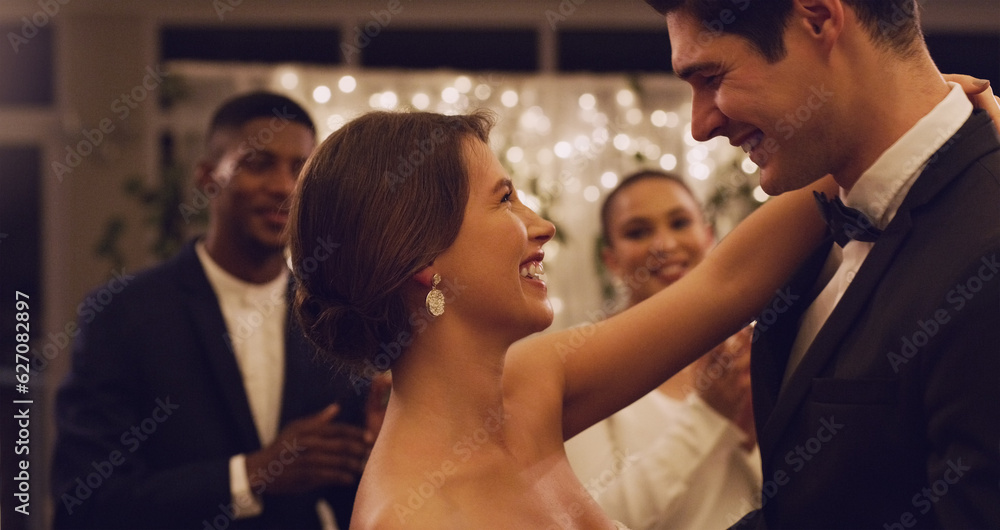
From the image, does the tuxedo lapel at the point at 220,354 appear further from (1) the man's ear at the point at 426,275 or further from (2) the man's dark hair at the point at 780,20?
(2) the man's dark hair at the point at 780,20

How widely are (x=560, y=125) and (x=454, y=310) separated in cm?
394

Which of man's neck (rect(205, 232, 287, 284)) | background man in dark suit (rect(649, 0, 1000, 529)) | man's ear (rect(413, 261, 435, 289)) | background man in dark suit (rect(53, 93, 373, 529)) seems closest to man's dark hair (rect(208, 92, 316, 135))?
background man in dark suit (rect(53, 93, 373, 529))

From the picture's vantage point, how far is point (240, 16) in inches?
225

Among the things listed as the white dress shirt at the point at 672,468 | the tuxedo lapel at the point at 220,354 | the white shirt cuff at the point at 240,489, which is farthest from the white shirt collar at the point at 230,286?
the white dress shirt at the point at 672,468

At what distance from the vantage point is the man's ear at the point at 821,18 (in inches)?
54.7

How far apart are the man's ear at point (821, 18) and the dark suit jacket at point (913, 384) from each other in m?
0.24

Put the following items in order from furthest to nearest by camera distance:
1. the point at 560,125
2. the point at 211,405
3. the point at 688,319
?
1. the point at 560,125
2. the point at 211,405
3. the point at 688,319

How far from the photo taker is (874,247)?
141cm

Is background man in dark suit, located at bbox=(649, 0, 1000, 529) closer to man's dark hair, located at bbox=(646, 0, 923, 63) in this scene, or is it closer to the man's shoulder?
man's dark hair, located at bbox=(646, 0, 923, 63)

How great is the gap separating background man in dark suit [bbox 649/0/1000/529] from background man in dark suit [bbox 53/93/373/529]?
1394mm

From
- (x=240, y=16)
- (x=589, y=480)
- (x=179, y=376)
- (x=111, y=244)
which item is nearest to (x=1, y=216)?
(x=111, y=244)

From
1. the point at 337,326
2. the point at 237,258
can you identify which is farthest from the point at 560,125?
the point at 337,326

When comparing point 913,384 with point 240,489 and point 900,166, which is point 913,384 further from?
point 240,489

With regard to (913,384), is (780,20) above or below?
above
